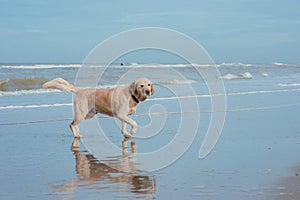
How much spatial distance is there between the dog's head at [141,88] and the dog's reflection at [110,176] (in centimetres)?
157

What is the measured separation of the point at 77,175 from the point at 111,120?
514 cm

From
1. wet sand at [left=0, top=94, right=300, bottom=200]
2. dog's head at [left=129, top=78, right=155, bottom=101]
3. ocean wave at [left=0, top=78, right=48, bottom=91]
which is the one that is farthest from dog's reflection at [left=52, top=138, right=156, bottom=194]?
ocean wave at [left=0, top=78, right=48, bottom=91]

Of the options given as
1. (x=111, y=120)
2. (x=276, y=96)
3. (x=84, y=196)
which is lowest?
(x=84, y=196)

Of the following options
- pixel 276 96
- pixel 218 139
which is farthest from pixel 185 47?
pixel 276 96

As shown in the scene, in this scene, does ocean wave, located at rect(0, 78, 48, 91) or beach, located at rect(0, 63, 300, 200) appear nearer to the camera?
beach, located at rect(0, 63, 300, 200)

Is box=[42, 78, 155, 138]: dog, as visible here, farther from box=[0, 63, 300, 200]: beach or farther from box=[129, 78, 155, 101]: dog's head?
box=[0, 63, 300, 200]: beach

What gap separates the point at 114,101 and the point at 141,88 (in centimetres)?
59

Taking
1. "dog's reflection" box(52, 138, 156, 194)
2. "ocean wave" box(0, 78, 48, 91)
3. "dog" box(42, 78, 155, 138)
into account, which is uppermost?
"ocean wave" box(0, 78, 48, 91)

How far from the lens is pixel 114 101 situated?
29.7 ft

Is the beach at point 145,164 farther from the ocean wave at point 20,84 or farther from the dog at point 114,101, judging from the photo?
the ocean wave at point 20,84

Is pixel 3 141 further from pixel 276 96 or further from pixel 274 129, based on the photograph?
pixel 276 96

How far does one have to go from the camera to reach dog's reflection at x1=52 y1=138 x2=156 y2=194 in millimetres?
5379

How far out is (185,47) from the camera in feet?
24.6

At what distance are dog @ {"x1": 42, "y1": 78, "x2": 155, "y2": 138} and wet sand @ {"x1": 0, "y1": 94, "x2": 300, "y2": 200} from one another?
36 cm
